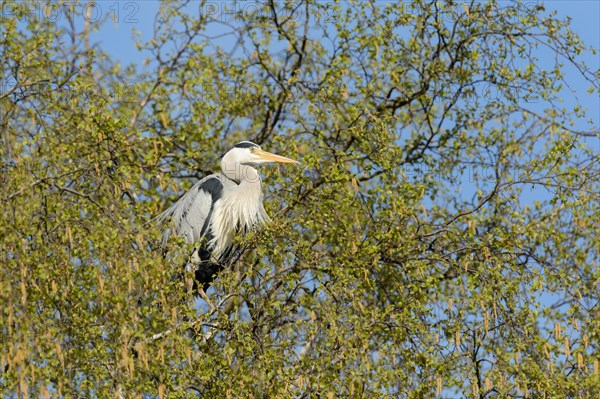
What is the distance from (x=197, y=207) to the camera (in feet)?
32.4

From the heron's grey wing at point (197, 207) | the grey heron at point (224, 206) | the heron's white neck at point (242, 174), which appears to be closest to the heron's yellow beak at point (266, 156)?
the grey heron at point (224, 206)

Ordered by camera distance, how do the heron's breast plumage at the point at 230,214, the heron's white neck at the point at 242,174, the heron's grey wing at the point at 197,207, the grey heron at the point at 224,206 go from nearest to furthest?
the heron's grey wing at the point at 197,207 → the grey heron at the point at 224,206 → the heron's breast plumage at the point at 230,214 → the heron's white neck at the point at 242,174

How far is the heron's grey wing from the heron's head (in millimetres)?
192

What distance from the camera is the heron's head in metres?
9.82

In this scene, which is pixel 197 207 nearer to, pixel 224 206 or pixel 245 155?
pixel 224 206

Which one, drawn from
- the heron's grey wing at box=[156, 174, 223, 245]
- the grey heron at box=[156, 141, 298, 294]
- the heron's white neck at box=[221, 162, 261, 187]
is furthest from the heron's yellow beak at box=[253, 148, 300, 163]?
the heron's grey wing at box=[156, 174, 223, 245]

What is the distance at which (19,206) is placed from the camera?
5684 mm

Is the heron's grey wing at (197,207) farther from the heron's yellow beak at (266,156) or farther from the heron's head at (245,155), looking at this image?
the heron's yellow beak at (266,156)

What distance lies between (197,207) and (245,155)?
712 millimetres

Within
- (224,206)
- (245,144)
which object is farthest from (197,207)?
(245,144)

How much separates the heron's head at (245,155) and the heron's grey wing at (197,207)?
192 millimetres

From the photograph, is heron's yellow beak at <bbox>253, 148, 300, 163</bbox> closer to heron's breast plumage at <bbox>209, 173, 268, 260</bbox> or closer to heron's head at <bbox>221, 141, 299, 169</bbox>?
heron's head at <bbox>221, 141, 299, 169</bbox>

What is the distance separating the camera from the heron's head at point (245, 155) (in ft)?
32.2

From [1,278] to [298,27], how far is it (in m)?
5.46
